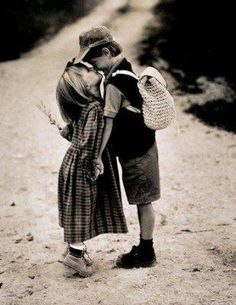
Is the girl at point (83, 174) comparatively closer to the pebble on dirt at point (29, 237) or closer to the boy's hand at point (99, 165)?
the boy's hand at point (99, 165)

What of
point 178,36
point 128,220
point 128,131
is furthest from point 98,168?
point 178,36

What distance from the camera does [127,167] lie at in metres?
3.72

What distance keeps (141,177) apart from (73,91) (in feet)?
2.68

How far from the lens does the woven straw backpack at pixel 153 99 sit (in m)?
3.51

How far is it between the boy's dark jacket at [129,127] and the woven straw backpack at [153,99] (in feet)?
0.14

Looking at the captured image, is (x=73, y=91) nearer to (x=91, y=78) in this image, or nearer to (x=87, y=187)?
(x=91, y=78)

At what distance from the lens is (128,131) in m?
3.62

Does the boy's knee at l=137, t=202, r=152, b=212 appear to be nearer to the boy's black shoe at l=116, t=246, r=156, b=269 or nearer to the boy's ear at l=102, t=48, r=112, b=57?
the boy's black shoe at l=116, t=246, r=156, b=269

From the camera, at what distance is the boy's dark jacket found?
3486 millimetres

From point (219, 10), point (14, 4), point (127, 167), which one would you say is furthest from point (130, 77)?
point (14, 4)

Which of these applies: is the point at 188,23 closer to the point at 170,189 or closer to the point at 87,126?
the point at 170,189

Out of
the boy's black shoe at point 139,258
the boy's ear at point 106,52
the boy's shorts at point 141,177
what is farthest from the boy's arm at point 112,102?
the boy's black shoe at point 139,258

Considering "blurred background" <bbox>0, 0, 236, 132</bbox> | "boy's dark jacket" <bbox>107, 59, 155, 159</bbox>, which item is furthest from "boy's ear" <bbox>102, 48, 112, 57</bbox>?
"blurred background" <bbox>0, 0, 236, 132</bbox>

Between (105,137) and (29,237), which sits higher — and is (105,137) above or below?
above
